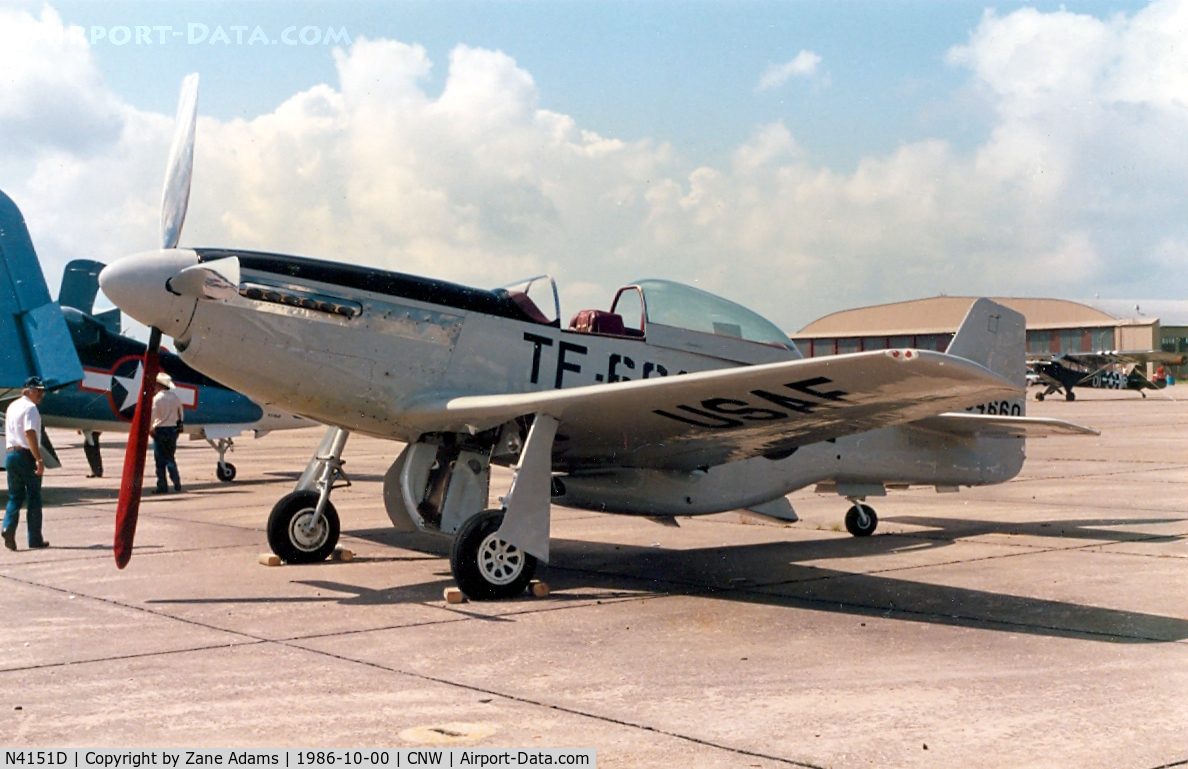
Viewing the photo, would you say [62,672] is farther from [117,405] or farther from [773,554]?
[117,405]

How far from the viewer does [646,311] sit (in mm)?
8297

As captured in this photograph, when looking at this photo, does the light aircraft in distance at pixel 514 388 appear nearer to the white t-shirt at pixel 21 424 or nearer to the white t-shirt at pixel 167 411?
the white t-shirt at pixel 21 424

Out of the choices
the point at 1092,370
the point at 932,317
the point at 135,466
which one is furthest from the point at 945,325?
the point at 135,466

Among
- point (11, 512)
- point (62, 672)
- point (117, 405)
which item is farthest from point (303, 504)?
point (117, 405)

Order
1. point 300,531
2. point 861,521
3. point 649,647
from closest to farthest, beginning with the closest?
point 649,647, point 300,531, point 861,521

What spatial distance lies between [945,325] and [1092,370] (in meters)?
16.7

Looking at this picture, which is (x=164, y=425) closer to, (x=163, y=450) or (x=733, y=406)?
(x=163, y=450)

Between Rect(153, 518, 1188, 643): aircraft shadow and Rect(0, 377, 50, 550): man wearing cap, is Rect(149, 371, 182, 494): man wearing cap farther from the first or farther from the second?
Rect(153, 518, 1188, 643): aircraft shadow

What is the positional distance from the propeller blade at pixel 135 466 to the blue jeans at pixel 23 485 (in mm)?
3107

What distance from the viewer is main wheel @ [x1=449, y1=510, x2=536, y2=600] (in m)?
6.95

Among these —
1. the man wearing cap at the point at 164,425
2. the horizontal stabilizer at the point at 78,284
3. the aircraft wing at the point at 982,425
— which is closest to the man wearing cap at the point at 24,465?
the man wearing cap at the point at 164,425

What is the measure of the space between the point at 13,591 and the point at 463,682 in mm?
4236

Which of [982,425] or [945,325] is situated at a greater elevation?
[945,325]

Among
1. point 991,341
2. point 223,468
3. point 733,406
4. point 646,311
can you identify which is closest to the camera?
point 733,406
